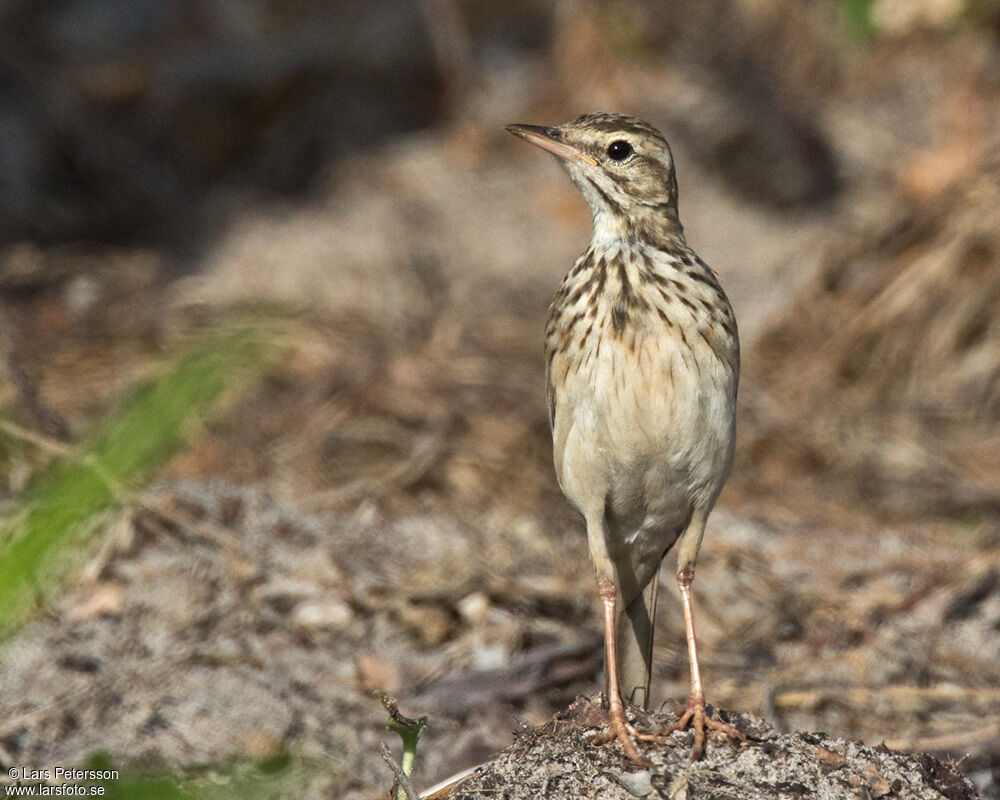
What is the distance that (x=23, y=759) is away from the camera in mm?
3779

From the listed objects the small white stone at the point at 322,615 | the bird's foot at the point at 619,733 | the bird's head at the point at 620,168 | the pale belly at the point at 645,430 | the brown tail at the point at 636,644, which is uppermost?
the bird's head at the point at 620,168

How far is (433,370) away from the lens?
23.3 feet

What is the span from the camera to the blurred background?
4.24m

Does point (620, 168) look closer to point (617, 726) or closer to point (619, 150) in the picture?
point (619, 150)

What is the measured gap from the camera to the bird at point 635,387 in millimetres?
3363

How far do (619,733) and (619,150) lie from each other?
1657 millimetres

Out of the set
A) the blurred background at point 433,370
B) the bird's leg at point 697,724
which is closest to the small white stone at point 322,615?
the blurred background at point 433,370

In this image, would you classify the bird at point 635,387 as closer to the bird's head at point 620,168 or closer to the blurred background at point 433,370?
the bird's head at point 620,168

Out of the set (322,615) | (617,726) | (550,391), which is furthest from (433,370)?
(617,726)

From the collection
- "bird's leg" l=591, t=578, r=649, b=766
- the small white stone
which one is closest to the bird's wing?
"bird's leg" l=591, t=578, r=649, b=766

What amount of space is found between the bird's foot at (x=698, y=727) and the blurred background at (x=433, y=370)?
0.48m

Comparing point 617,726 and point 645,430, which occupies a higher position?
point 645,430

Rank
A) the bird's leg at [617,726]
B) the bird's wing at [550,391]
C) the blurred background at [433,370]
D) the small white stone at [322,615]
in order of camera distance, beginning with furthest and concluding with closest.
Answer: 1. the small white stone at [322,615]
2. the blurred background at [433,370]
3. the bird's wing at [550,391]
4. the bird's leg at [617,726]

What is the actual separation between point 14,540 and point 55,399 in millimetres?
5794
